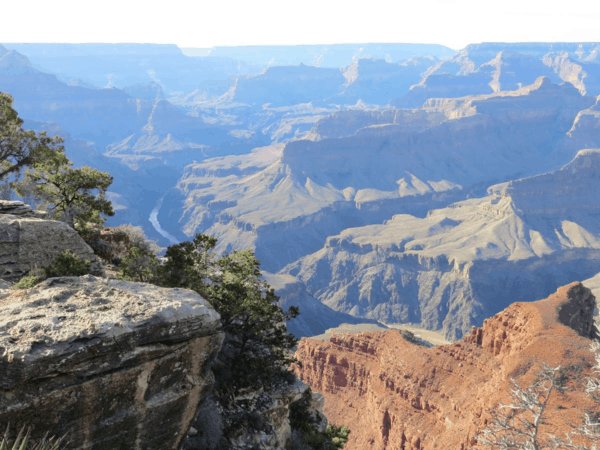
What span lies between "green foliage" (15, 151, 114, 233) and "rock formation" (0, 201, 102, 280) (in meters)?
5.82

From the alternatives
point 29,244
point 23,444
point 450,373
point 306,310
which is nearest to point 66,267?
point 29,244

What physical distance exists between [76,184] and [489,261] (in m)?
160

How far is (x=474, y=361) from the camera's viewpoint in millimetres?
49000

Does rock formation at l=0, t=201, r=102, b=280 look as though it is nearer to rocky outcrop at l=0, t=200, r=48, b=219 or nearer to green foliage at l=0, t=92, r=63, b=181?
rocky outcrop at l=0, t=200, r=48, b=219

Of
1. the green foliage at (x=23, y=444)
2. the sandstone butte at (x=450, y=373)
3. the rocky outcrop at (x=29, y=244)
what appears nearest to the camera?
the green foliage at (x=23, y=444)

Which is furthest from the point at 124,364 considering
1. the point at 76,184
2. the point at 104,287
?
the point at 76,184

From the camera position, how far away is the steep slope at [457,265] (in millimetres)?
158250

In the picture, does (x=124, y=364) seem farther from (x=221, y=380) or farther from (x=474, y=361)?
(x=474, y=361)

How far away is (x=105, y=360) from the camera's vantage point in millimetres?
12773

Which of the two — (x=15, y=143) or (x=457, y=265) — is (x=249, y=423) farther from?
(x=457, y=265)

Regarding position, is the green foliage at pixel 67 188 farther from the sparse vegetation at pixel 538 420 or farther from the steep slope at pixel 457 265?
the steep slope at pixel 457 265

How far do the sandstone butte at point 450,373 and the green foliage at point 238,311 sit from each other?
22837 mm

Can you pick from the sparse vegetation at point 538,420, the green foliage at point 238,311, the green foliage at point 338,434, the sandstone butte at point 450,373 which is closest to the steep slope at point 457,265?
the sandstone butte at point 450,373

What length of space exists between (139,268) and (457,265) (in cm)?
15500
